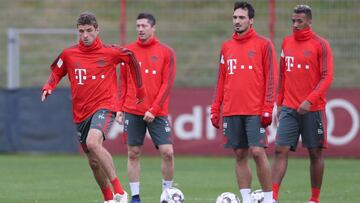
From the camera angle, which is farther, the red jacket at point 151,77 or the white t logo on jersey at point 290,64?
the red jacket at point 151,77

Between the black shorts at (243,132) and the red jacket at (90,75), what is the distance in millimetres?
1538

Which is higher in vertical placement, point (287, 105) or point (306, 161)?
point (287, 105)

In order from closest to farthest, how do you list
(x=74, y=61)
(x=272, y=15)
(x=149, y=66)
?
(x=74, y=61) < (x=149, y=66) < (x=272, y=15)

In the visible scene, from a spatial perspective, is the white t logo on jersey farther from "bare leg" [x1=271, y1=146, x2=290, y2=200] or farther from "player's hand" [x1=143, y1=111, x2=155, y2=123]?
"player's hand" [x1=143, y1=111, x2=155, y2=123]

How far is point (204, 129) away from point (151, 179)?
17.1ft

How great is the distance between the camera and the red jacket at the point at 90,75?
40.9 ft

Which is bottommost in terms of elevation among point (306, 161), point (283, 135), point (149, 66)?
point (306, 161)

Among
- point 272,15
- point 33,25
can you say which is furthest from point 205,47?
point 33,25

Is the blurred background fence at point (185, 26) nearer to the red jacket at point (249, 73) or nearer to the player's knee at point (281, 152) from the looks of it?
the player's knee at point (281, 152)

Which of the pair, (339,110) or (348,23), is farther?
(348,23)

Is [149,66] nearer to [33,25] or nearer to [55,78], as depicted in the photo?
[55,78]

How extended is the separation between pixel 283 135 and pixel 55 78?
3171 millimetres

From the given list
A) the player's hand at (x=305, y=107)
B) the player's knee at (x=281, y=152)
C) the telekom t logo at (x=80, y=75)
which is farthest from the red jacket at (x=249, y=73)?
the telekom t logo at (x=80, y=75)

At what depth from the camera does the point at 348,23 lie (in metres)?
23.1
